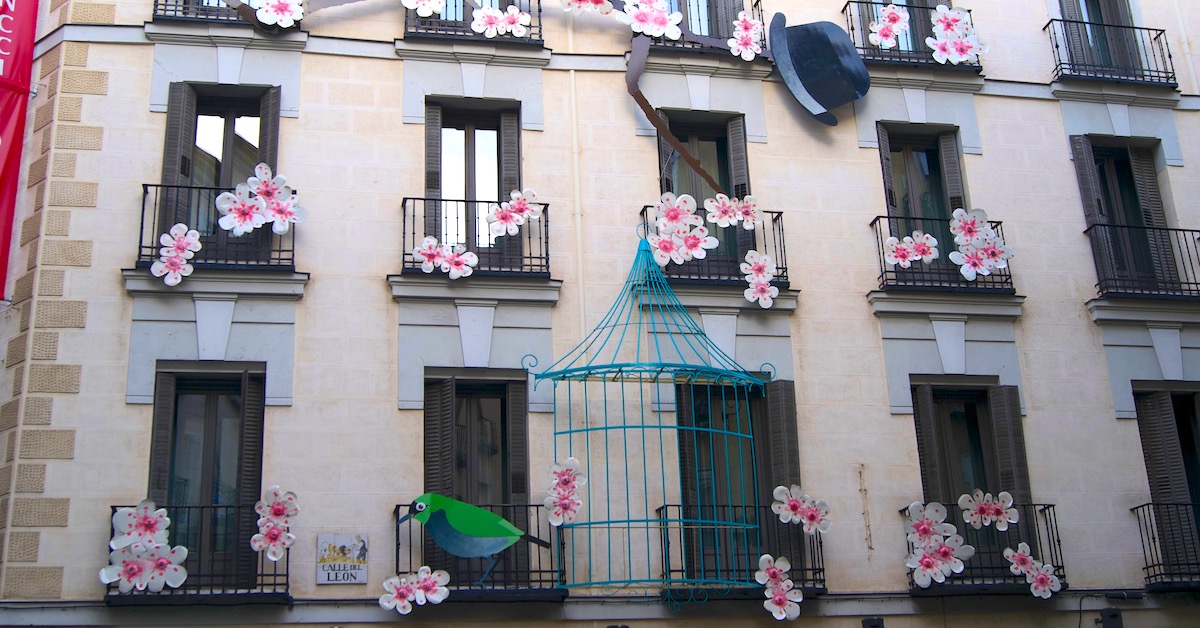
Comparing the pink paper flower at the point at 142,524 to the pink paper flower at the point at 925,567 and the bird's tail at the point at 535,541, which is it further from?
the pink paper flower at the point at 925,567

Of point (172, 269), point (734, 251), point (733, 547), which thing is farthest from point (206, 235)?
point (733, 547)

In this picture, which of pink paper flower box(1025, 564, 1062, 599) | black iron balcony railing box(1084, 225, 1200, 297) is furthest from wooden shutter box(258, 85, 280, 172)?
black iron balcony railing box(1084, 225, 1200, 297)

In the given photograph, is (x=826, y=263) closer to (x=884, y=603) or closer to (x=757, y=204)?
(x=757, y=204)

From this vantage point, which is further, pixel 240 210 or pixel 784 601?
pixel 240 210

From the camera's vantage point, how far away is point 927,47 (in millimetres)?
15828

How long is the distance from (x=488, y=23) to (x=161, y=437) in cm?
562

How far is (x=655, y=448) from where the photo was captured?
13414 mm

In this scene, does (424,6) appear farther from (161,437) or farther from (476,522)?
(476,522)

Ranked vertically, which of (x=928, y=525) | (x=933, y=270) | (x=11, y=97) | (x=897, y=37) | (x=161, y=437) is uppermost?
(x=897, y=37)

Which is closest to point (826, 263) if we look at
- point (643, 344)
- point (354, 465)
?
point (643, 344)

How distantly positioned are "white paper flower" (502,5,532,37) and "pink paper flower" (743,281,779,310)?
3.78m

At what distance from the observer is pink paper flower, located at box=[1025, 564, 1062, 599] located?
13.2 m

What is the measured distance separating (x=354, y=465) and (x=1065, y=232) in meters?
8.37

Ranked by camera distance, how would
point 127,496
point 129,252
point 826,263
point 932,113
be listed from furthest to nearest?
point 932,113, point 826,263, point 129,252, point 127,496
